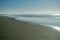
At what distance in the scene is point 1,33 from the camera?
7.06ft

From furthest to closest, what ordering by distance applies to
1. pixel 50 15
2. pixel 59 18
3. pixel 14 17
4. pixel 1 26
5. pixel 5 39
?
pixel 14 17, pixel 50 15, pixel 59 18, pixel 1 26, pixel 5 39

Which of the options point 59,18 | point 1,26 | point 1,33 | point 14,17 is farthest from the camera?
point 14,17

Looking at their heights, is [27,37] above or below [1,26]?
below

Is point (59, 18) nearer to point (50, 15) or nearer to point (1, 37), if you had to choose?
point (50, 15)

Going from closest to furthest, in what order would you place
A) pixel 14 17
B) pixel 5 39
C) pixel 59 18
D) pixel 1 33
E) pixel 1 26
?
pixel 5 39 → pixel 1 33 → pixel 1 26 → pixel 59 18 → pixel 14 17

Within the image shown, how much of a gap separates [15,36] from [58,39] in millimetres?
666

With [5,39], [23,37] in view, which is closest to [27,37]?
[23,37]

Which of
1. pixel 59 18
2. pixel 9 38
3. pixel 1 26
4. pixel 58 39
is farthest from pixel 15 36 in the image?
pixel 59 18

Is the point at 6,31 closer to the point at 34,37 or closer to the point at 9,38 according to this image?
the point at 9,38

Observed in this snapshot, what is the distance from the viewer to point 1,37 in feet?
6.66

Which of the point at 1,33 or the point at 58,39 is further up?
the point at 1,33

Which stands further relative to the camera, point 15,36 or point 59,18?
point 59,18

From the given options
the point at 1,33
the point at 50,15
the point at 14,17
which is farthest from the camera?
the point at 14,17

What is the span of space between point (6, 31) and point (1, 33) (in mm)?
108
